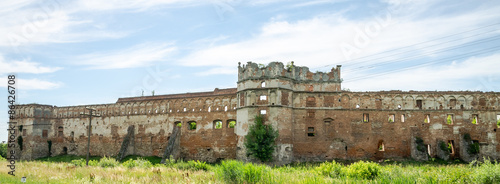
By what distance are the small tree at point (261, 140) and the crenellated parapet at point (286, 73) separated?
344 cm

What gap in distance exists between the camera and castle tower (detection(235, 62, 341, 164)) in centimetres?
2889

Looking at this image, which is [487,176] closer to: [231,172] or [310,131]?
[231,172]

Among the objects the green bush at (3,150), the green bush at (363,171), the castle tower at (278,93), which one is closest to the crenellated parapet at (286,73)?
the castle tower at (278,93)

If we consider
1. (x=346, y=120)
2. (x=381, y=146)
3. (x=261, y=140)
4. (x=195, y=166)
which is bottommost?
(x=195, y=166)

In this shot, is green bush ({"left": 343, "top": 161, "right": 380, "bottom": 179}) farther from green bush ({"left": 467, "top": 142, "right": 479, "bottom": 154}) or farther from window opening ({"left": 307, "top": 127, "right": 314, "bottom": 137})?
green bush ({"left": 467, "top": 142, "right": 479, "bottom": 154})

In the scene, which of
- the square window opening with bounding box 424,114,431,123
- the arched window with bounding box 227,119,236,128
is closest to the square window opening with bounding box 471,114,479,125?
the square window opening with bounding box 424,114,431,123

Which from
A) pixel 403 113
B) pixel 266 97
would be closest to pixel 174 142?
pixel 266 97

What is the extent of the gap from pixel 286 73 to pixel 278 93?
180 cm

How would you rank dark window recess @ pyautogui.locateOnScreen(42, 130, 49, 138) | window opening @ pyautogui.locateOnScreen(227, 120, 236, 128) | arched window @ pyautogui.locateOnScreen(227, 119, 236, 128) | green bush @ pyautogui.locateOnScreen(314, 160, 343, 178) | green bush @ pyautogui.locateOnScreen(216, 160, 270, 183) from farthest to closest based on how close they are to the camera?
1. dark window recess @ pyautogui.locateOnScreen(42, 130, 49, 138)
2. window opening @ pyautogui.locateOnScreen(227, 120, 236, 128)
3. arched window @ pyautogui.locateOnScreen(227, 119, 236, 128)
4. green bush @ pyautogui.locateOnScreen(314, 160, 343, 178)
5. green bush @ pyautogui.locateOnScreen(216, 160, 270, 183)

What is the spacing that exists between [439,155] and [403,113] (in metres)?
3.82

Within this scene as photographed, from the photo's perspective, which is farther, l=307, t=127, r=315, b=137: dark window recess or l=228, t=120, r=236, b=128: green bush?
l=228, t=120, r=236, b=128: green bush

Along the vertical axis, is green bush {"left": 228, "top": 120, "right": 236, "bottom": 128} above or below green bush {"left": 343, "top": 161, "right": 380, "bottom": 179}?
above

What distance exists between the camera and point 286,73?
30094mm

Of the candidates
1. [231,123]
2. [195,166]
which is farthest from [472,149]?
[195,166]
